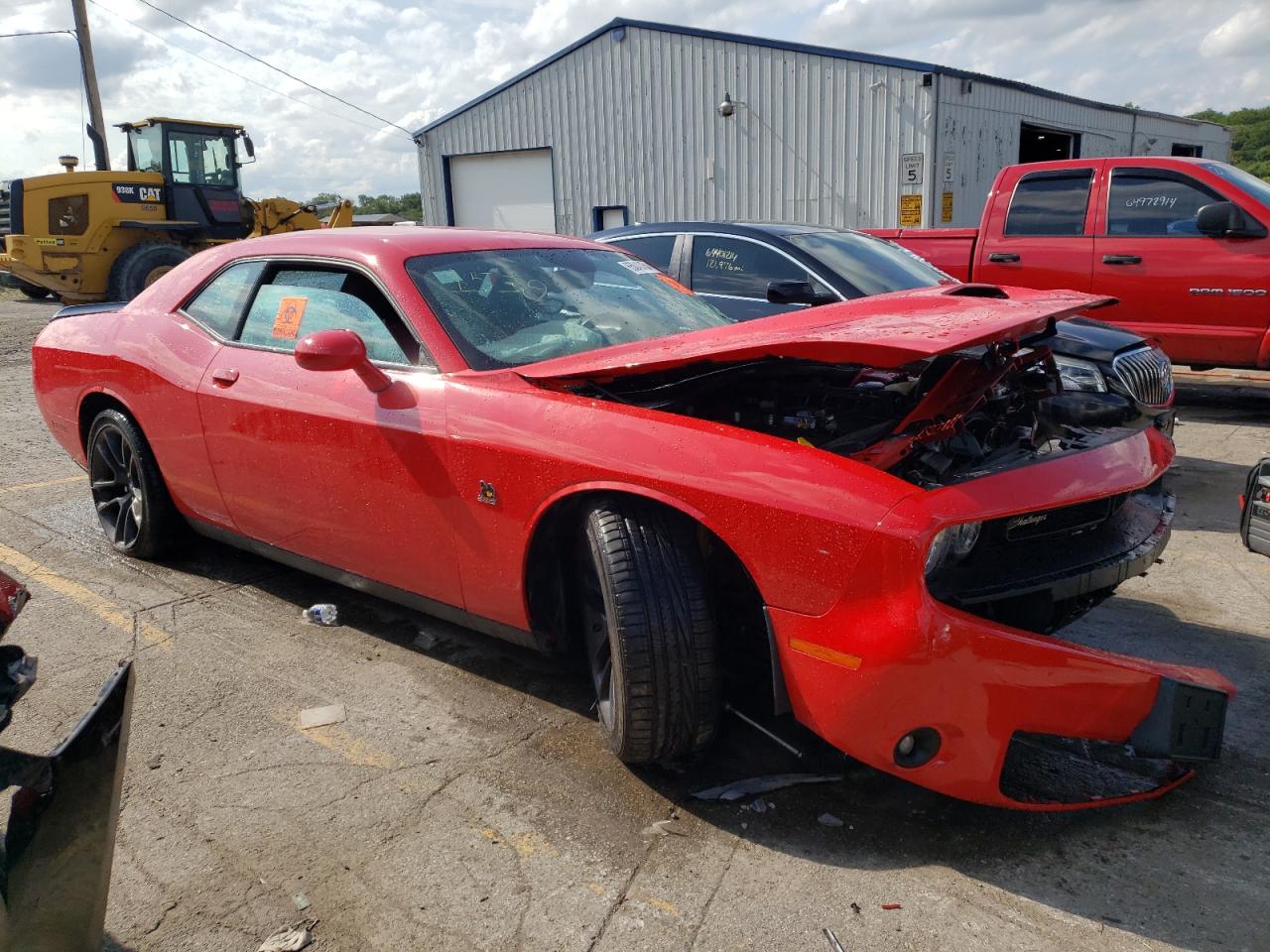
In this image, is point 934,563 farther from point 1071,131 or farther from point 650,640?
point 1071,131

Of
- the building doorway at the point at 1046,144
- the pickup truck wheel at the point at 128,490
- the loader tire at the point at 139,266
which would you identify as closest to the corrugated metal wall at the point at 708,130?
the building doorway at the point at 1046,144

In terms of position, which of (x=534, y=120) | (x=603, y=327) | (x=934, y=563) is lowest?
(x=934, y=563)

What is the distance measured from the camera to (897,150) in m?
13.9

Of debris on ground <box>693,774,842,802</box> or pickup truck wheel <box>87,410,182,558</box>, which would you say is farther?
pickup truck wheel <box>87,410,182,558</box>

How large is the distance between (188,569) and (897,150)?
12076 millimetres

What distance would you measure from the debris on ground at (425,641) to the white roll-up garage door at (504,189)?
15.2 m

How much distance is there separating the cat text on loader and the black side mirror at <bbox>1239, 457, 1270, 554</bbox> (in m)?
15.6

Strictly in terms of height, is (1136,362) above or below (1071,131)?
below

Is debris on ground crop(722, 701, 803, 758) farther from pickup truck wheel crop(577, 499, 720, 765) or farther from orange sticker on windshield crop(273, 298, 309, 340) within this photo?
orange sticker on windshield crop(273, 298, 309, 340)

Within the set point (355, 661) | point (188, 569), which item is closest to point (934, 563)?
point (355, 661)

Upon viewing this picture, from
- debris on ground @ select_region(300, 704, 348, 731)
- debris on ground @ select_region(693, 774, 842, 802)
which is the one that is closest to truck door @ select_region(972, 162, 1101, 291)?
debris on ground @ select_region(693, 774, 842, 802)

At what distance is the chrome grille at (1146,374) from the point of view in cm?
518

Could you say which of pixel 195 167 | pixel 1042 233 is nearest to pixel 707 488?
pixel 1042 233

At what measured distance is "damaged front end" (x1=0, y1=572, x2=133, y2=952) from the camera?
73.7 inches
